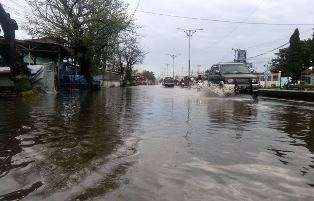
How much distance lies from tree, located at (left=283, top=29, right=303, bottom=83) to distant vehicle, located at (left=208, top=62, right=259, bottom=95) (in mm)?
48342

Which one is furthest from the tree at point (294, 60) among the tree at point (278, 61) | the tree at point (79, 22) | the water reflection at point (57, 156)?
the water reflection at point (57, 156)

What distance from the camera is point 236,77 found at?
27.4m

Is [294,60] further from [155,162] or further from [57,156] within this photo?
[57,156]

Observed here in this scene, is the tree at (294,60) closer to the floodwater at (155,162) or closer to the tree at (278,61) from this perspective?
the tree at (278,61)

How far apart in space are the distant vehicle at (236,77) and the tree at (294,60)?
159 ft

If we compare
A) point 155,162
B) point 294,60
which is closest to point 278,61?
point 294,60

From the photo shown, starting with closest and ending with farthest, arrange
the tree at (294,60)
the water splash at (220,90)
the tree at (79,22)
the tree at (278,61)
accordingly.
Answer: the water splash at (220,90), the tree at (79,22), the tree at (294,60), the tree at (278,61)

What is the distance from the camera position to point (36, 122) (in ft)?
35.4

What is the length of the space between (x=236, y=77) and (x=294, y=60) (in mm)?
50852

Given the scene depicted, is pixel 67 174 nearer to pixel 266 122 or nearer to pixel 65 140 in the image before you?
pixel 65 140

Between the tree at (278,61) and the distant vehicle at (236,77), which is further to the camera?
the tree at (278,61)

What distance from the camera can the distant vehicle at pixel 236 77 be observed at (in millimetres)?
27234

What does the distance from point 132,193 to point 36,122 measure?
6.93 meters

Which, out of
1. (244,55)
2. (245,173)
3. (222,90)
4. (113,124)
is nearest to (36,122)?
(113,124)
